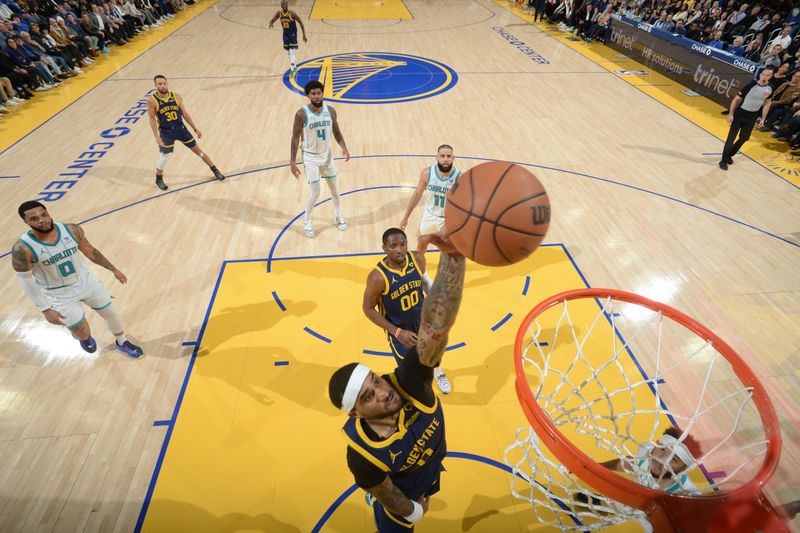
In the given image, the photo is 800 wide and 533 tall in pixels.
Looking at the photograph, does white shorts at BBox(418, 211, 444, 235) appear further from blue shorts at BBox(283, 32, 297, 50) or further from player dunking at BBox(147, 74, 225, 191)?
blue shorts at BBox(283, 32, 297, 50)

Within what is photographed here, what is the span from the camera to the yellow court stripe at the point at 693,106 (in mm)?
8312

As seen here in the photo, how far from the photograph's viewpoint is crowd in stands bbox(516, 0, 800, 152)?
9180mm

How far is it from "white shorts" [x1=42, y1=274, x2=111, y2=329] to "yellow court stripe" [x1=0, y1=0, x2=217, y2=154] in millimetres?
6836

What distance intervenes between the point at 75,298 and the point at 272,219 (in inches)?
119

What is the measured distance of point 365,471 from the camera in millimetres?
2049

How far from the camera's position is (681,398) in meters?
4.14

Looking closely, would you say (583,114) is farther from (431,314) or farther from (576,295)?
(431,314)

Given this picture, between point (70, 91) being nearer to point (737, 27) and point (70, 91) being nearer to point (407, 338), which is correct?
point (407, 338)

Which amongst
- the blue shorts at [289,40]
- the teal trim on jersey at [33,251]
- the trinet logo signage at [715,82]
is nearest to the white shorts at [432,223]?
the teal trim on jersey at [33,251]

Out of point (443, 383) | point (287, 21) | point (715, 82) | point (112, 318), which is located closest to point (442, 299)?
point (443, 383)

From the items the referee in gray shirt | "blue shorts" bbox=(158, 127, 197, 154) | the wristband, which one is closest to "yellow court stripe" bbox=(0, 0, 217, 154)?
"blue shorts" bbox=(158, 127, 197, 154)

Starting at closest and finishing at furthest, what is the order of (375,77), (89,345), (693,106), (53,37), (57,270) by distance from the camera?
(57,270)
(89,345)
(693,106)
(53,37)
(375,77)

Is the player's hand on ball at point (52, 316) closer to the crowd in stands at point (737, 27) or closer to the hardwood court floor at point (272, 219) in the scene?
the hardwood court floor at point (272, 219)

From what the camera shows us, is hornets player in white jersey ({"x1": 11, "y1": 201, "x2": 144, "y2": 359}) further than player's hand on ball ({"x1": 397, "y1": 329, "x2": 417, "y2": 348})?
Yes
